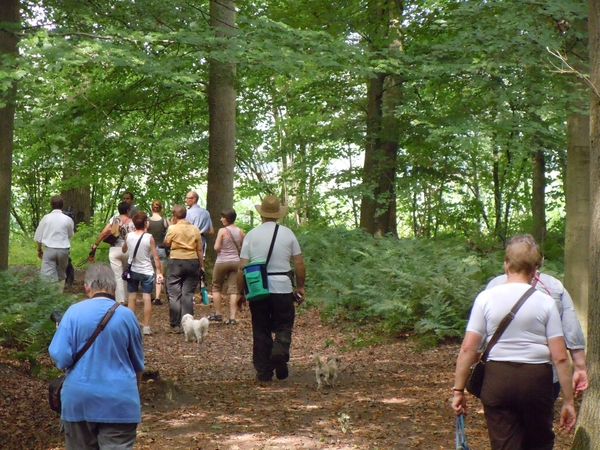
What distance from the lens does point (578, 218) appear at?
8.48m

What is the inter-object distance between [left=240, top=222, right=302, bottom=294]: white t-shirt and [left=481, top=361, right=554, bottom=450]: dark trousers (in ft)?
14.6

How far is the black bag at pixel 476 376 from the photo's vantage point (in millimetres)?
4414

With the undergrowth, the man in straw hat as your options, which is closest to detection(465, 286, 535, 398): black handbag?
the man in straw hat

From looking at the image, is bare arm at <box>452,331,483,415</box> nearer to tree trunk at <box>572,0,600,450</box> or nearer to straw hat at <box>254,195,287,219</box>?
tree trunk at <box>572,0,600,450</box>

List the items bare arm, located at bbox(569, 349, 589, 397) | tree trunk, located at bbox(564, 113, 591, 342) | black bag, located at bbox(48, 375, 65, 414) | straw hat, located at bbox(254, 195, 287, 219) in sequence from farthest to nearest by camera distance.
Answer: straw hat, located at bbox(254, 195, 287, 219) → tree trunk, located at bbox(564, 113, 591, 342) → bare arm, located at bbox(569, 349, 589, 397) → black bag, located at bbox(48, 375, 65, 414)

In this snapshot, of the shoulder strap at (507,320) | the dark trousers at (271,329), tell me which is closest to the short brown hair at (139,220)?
the dark trousers at (271,329)

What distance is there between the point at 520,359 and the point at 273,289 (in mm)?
4609

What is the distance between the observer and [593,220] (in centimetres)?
559

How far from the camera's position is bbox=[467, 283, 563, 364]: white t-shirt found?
4.30 m

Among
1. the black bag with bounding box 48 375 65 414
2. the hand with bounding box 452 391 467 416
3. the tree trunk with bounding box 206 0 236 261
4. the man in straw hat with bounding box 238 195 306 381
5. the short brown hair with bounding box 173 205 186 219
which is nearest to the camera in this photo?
the hand with bounding box 452 391 467 416

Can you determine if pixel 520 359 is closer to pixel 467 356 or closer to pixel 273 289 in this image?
pixel 467 356

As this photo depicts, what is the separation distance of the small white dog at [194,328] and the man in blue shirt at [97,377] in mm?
6856

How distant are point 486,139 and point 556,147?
372 cm

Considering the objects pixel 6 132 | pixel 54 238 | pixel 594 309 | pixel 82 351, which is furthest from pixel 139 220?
pixel 594 309
